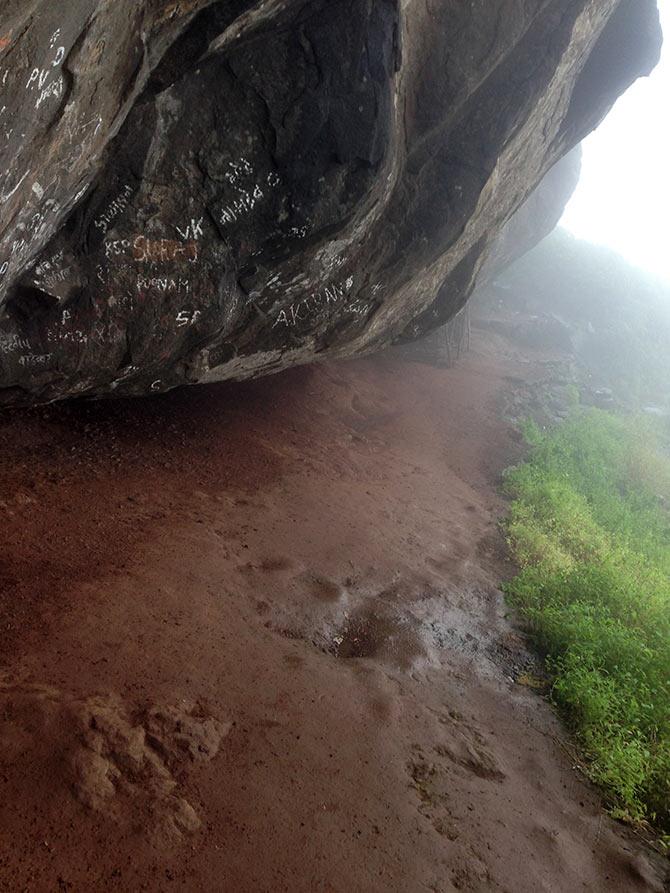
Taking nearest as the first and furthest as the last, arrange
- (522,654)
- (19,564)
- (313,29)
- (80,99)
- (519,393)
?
1. (80,99)
2. (19,564)
3. (313,29)
4. (522,654)
5. (519,393)

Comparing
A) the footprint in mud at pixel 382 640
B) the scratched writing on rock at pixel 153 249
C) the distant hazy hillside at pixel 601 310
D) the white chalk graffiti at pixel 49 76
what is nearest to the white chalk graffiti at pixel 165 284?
the scratched writing on rock at pixel 153 249

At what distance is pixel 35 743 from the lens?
3.79 metres

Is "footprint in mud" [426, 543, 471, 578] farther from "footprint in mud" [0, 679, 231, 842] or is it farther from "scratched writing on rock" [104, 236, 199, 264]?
"scratched writing on rock" [104, 236, 199, 264]

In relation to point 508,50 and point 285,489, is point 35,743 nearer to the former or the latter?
point 285,489

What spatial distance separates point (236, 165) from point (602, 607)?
6921 millimetres

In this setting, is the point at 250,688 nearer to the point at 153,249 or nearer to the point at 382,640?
the point at 382,640

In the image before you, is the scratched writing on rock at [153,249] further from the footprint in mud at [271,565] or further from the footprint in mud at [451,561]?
the footprint in mud at [451,561]

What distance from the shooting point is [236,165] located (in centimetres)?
658

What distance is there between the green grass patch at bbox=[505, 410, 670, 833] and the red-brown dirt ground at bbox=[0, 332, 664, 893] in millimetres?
353

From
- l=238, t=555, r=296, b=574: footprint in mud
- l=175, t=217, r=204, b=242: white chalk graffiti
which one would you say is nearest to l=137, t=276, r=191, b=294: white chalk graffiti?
l=175, t=217, r=204, b=242: white chalk graffiti

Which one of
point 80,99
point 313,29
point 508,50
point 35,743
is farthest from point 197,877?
point 508,50

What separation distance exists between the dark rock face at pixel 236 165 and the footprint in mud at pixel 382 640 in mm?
3933

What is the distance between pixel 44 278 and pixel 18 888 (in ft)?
16.1

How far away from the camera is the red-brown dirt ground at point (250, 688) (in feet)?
12.1
